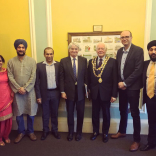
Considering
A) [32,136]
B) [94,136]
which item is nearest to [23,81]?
[32,136]

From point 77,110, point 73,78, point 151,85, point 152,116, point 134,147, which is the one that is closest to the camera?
point 151,85

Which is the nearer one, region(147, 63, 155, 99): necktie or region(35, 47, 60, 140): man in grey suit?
region(147, 63, 155, 99): necktie

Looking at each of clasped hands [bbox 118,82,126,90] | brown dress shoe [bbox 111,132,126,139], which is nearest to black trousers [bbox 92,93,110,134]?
brown dress shoe [bbox 111,132,126,139]

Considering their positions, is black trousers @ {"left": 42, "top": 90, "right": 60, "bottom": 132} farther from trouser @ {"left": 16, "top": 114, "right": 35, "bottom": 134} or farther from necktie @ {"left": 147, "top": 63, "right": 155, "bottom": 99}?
necktie @ {"left": 147, "top": 63, "right": 155, "bottom": 99}

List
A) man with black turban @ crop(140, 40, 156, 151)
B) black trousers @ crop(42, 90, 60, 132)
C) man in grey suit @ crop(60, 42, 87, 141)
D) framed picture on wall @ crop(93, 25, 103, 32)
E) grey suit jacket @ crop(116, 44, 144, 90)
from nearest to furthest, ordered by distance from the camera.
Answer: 1. man with black turban @ crop(140, 40, 156, 151)
2. grey suit jacket @ crop(116, 44, 144, 90)
3. man in grey suit @ crop(60, 42, 87, 141)
4. black trousers @ crop(42, 90, 60, 132)
5. framed picture on wall @ crop(93, 25, 103, 32)

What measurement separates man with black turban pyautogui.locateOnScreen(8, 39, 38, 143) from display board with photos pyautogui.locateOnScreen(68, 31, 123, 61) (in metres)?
0.83

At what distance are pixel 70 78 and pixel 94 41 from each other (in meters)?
0.82

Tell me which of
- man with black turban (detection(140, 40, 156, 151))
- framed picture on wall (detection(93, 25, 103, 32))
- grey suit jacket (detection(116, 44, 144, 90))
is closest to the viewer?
man with black turban (detection(140, 40, 156, 151))

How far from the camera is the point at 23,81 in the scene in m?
2.44

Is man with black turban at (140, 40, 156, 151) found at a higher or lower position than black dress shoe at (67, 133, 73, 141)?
higher

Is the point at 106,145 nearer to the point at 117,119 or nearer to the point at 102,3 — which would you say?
the point at 117,119

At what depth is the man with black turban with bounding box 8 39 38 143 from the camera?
2.43 m

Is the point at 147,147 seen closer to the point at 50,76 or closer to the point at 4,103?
the point at 50,76

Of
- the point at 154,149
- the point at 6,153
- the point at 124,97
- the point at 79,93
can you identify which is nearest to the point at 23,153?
the point at 6,153
